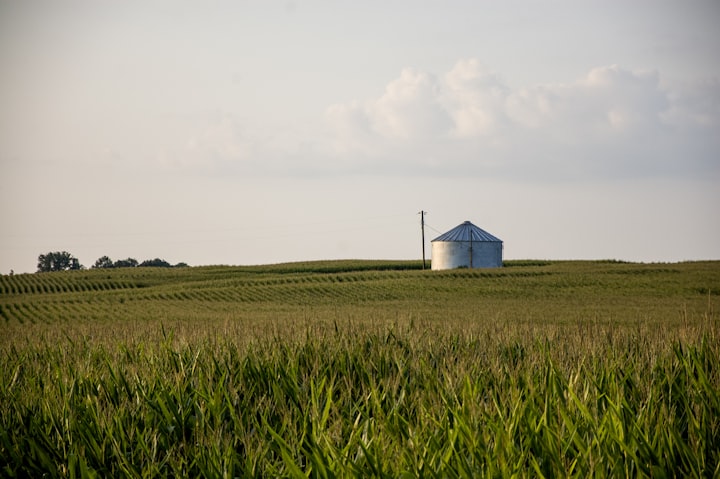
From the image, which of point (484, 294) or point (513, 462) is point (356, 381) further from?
point (484, 294)

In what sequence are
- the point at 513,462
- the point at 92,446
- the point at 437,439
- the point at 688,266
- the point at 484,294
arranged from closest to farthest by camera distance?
1. the point at 513,462
2. the point at 437,439
3. the point at 92,446
4. the point at 484,294
5. the point at 688,266

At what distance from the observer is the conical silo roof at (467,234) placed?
2928 inches

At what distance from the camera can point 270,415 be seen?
25.1 feet

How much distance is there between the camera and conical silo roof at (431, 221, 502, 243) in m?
74.4

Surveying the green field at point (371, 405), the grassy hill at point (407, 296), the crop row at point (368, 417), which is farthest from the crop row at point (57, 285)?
the crop row at point (368, 417)

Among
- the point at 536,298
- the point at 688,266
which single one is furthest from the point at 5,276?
the point at 688,266

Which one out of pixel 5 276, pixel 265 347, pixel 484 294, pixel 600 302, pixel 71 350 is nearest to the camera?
pixel 265 347

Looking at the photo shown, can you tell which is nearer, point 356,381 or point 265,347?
point 356,381

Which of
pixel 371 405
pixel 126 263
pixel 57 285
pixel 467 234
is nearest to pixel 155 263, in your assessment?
pixel 126 263

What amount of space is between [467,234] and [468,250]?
1835mm

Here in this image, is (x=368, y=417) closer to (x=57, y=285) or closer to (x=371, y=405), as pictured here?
(x=371, y=405)

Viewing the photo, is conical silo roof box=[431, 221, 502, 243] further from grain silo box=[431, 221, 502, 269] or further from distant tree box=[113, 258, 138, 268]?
distant tree box=[113, 258, 138, 268]

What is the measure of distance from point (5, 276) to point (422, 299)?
57.8 metres

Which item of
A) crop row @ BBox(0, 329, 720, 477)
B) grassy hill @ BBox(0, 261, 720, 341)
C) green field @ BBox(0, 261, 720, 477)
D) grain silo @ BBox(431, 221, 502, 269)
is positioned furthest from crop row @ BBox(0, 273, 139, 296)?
crop row @ BBox(0, 329, 720, 477)
